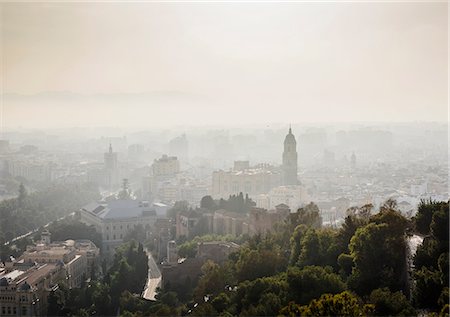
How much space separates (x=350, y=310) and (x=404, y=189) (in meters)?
14.6

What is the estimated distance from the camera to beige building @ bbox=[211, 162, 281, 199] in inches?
680

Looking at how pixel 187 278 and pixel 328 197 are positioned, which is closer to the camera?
pixel 187 278

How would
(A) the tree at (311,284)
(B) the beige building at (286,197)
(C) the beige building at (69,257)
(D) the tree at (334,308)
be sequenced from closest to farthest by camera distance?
(D) the tree at (334,308), (A) the tree at (311,284), (C) the beige building at (69,257), (B) the beige building at (286,197)

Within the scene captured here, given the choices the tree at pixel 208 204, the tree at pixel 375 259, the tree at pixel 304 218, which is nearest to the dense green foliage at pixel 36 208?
the tree at pixel 208 204

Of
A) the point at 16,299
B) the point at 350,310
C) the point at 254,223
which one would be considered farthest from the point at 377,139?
the point at 350,310

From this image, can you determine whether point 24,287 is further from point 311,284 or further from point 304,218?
point 311,284

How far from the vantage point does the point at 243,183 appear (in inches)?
686

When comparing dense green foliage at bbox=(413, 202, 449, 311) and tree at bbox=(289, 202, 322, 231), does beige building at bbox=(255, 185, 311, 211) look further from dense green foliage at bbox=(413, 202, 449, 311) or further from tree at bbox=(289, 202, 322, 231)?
dense green foliage at bbox=(413, 202, 449, 311)

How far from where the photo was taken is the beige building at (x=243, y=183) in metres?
17.3

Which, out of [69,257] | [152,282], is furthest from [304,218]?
[69,257]

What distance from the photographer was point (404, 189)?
677 inches

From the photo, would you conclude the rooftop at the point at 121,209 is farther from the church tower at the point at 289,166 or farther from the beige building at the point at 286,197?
the church tower at the point at 289,166

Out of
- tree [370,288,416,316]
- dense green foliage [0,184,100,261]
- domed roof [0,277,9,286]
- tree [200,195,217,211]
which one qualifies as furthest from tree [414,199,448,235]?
dense green foliage [0,184,100,261]

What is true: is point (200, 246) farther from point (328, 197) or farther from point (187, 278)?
point (328, 197)
